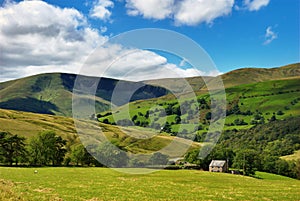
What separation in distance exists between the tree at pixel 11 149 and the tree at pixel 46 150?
3598mm

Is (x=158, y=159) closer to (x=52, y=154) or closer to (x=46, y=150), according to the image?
(x=52, y=154)

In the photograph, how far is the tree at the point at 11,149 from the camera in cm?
7806

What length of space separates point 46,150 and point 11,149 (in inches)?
402

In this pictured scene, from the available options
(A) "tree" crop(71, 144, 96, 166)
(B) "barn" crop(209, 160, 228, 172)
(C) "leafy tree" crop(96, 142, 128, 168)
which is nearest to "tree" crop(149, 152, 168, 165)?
(C) "leafy tree" crop(96, 142, 128, 168)

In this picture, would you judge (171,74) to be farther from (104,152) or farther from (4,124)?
(4,124)

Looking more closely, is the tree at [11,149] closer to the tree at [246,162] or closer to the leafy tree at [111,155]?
the leafy tree at [111,155]

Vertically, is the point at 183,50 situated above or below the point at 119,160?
above

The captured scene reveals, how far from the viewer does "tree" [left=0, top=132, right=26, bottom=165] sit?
256 feet

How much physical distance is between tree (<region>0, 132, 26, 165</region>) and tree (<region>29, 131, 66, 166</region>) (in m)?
3.60

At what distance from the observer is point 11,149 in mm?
78812

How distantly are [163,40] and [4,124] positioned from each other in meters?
158

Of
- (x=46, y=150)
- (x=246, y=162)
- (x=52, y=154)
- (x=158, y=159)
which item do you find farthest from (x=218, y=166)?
(x=46, y=150)

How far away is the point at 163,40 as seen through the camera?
27016 millimetres

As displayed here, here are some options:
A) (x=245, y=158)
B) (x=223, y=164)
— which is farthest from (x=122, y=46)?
(x=245, y=158)
